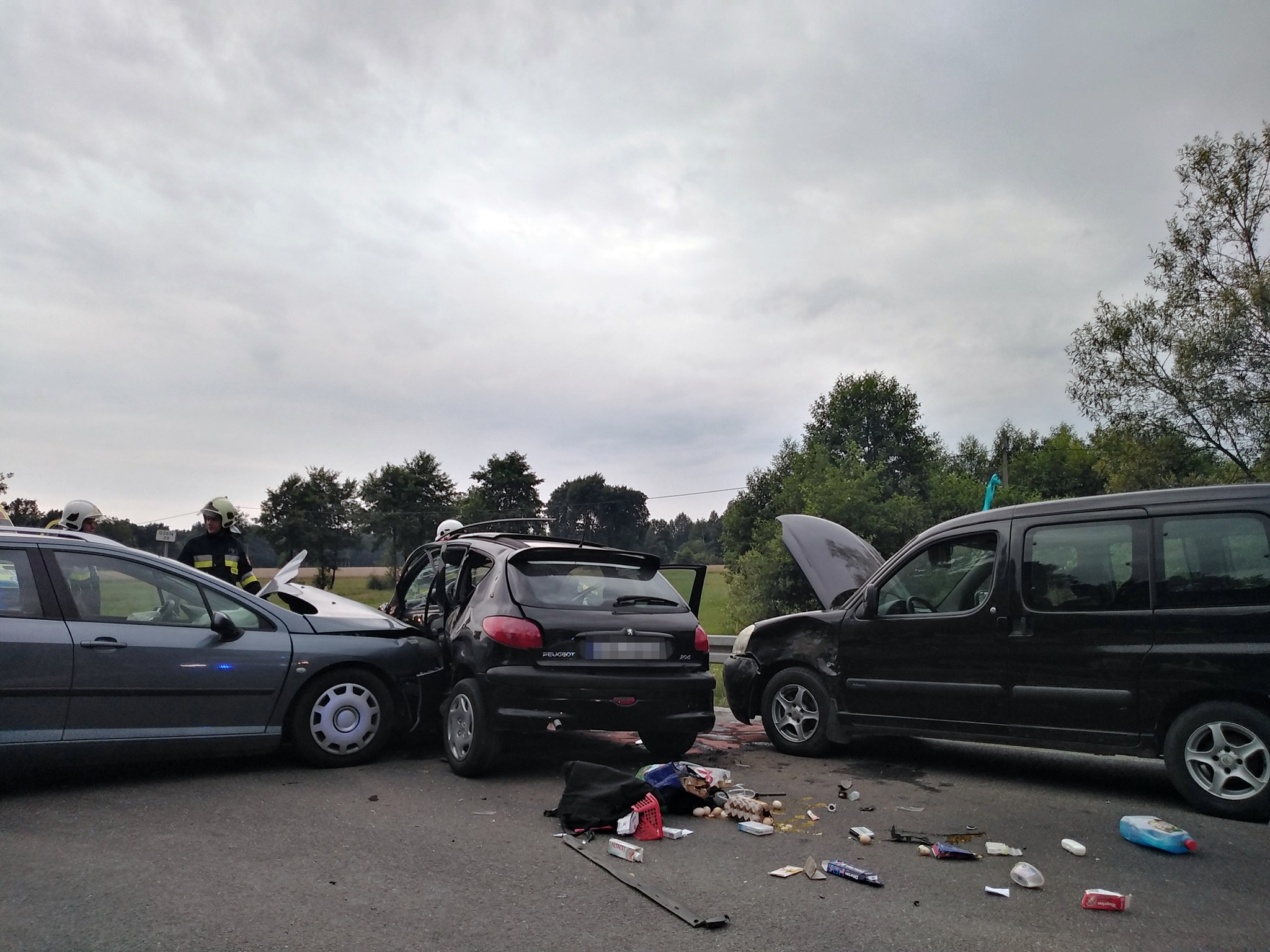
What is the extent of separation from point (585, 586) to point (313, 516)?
5755cm

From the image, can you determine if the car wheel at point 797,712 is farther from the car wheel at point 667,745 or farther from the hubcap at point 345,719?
the hubcap at point 345,719

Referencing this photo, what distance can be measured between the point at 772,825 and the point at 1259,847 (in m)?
2.42

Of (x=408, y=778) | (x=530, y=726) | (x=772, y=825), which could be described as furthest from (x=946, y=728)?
(x=408, y=778)

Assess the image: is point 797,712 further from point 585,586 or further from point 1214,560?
point 1214,560

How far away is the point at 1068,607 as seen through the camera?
618cm

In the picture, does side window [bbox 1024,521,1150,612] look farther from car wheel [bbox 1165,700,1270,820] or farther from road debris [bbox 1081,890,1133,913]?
road debris [bbox 1081,890,1133,913]

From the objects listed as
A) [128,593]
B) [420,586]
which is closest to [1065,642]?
[420,586]

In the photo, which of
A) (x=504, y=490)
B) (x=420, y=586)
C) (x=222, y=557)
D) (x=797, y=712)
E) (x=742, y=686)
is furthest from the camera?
(x=504, y=490)

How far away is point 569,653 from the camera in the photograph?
21.4 feet

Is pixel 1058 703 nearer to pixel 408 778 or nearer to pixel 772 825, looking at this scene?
pixel 772 825

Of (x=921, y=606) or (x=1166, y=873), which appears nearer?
(x=1166, y=873)

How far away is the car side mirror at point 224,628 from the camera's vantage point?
21.1 ft

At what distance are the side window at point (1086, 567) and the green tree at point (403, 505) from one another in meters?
55.8

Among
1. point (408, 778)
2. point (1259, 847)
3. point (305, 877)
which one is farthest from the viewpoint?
point (408, 778)
